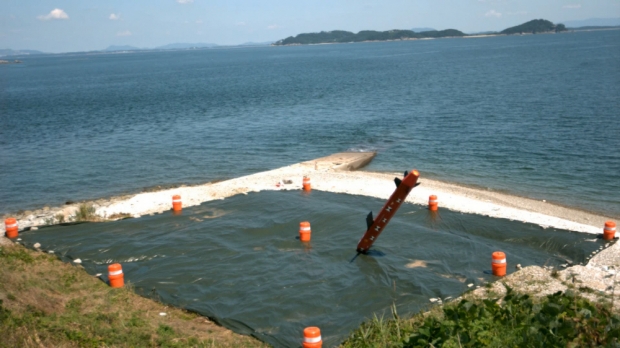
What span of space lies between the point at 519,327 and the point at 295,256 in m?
A: 7.11

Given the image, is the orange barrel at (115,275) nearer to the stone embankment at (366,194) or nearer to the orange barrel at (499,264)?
the stone embankment at (366,194)

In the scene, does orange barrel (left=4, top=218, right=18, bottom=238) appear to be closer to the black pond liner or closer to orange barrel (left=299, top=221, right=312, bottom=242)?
the black pond liner

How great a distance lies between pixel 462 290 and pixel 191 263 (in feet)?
22.0

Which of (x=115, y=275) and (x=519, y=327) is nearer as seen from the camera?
(x=519, y=327)

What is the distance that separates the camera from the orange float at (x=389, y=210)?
487 inches

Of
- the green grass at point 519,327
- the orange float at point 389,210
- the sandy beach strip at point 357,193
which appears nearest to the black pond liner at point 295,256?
the orange float at point 389,210

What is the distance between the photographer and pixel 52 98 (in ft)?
224

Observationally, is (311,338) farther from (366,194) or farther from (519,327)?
(366,194)

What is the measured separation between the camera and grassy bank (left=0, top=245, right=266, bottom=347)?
894cm

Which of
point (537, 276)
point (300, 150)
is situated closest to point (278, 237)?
point (537, 276)

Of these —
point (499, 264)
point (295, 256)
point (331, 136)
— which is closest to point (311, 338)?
point (295, 256)

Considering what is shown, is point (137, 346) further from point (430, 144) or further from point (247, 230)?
point (430, 144)

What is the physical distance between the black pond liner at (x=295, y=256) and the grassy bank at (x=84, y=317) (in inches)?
21.3

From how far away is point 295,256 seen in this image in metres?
14.2
